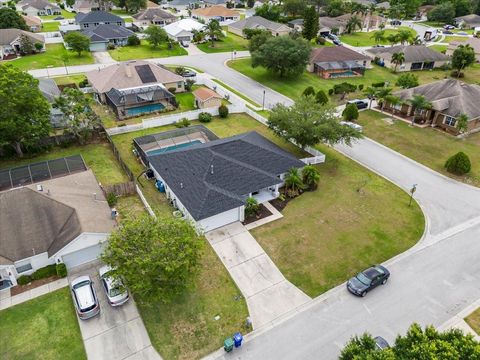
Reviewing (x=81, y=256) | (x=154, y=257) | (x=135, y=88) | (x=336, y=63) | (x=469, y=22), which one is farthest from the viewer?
(x=469, y=22)

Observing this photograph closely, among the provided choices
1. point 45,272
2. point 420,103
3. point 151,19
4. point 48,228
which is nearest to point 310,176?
point 48,228

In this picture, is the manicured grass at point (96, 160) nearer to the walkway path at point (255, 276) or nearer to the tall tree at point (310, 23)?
the walkway path at point (255, 276)

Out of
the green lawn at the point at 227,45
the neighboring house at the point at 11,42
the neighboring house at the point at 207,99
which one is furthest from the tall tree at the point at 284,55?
the neighboring house at the point at 11,42

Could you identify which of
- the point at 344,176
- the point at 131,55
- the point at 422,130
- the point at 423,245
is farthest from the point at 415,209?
the point at 131,55

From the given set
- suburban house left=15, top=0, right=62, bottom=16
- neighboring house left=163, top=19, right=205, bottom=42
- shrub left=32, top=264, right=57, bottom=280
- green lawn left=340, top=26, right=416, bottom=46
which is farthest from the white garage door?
suburban house left=15, top=0, right=62, bottom=16

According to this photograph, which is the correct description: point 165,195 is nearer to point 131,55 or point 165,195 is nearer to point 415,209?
point 415,209

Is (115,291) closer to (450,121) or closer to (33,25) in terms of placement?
(450,121)

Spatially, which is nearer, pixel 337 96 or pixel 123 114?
pixel 123 114
